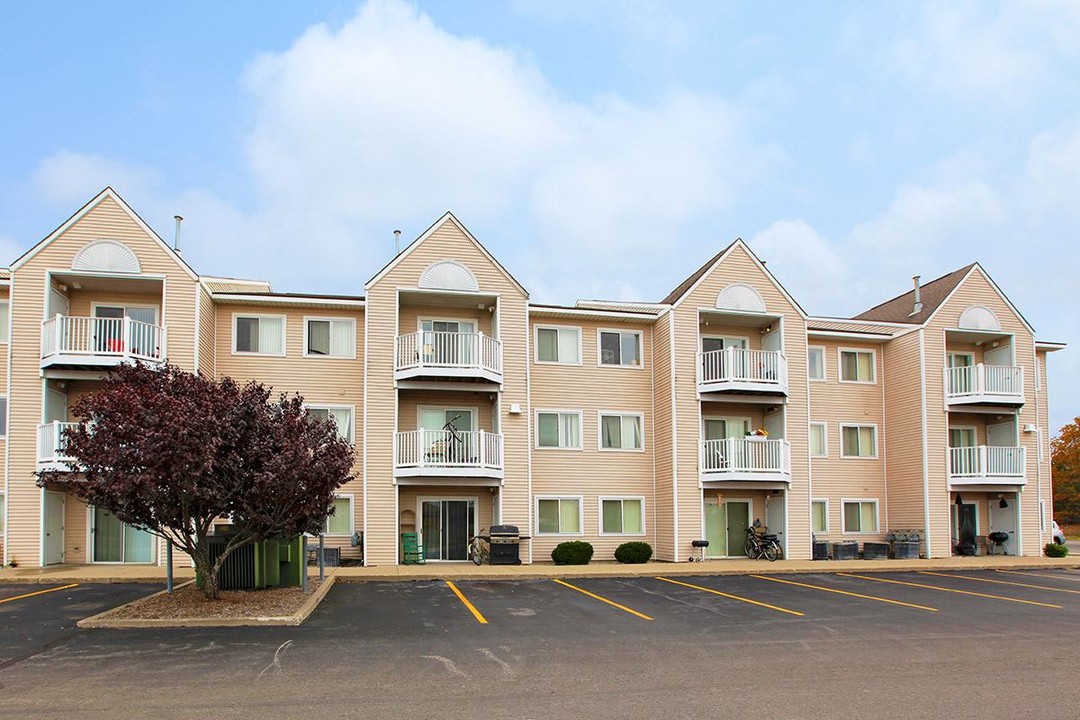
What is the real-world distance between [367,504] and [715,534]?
1102 centimetres

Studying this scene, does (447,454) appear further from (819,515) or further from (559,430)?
(819,515)

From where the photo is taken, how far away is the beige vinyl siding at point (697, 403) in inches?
1054

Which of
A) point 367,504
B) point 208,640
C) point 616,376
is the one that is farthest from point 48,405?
point 616,376

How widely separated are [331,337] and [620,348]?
355 inches

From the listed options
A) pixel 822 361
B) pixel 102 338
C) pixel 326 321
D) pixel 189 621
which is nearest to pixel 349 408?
pixel 326 321

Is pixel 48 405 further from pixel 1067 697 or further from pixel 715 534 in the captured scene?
pixel 1067 697

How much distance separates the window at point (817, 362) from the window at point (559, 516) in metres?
9.43

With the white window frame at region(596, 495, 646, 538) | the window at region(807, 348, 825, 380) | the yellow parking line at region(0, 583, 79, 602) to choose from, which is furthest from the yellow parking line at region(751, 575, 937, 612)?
the yellow parking line at region(0, 583, 79, 602)

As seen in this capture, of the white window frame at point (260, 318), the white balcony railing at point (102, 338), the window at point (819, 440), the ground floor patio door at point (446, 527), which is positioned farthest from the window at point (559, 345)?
the white balcony railing at point (102, 338)

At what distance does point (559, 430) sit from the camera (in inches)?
1086

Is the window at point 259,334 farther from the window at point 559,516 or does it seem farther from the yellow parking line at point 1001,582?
the yellow parking line at point 1001,582

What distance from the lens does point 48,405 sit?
2356cm

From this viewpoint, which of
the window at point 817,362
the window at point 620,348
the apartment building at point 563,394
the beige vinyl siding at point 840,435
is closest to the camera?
the apartment building at point 563,394

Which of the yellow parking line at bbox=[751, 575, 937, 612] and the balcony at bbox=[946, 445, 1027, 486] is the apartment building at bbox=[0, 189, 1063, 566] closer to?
the balcony at bbox=[946, 445, 1027, 486]
